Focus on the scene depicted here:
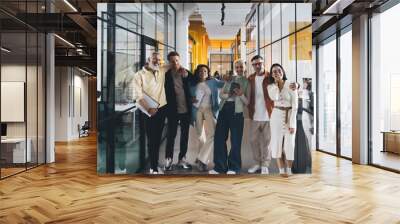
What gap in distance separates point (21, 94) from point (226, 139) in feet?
14.0

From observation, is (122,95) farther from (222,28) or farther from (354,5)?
(354,5)

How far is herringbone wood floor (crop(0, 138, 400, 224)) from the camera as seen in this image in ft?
13.2

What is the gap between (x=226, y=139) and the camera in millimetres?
6676

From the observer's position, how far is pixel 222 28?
Result: 6.79m

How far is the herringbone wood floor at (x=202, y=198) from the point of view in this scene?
4.02m

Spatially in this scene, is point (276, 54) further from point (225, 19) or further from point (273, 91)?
point (225, 19)

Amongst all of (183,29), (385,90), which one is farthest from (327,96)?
(183,29)

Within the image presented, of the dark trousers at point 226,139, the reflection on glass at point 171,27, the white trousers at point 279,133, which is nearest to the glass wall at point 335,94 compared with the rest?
the white trousers at point 279,133

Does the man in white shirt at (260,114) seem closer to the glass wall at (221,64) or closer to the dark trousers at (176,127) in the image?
the glass wall at (221,64)

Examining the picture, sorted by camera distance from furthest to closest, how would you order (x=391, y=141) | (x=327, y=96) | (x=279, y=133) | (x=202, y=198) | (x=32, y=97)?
1. (x=327, y=96)
2. (x=32, y=97)
3. (x=391, y=141)
4. (x=279, y=133)
5. (x=202, y=198)

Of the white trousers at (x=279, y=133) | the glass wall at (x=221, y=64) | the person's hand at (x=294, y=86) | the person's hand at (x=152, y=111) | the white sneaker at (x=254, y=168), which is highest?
the glass wall at (x=221, y=64)

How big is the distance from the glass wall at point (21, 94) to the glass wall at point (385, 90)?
710cm

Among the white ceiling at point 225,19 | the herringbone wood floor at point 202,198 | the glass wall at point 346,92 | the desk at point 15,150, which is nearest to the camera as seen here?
the herringbone wood floor at point 202,198

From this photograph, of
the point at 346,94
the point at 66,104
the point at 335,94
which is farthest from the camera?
the point at 66,104
